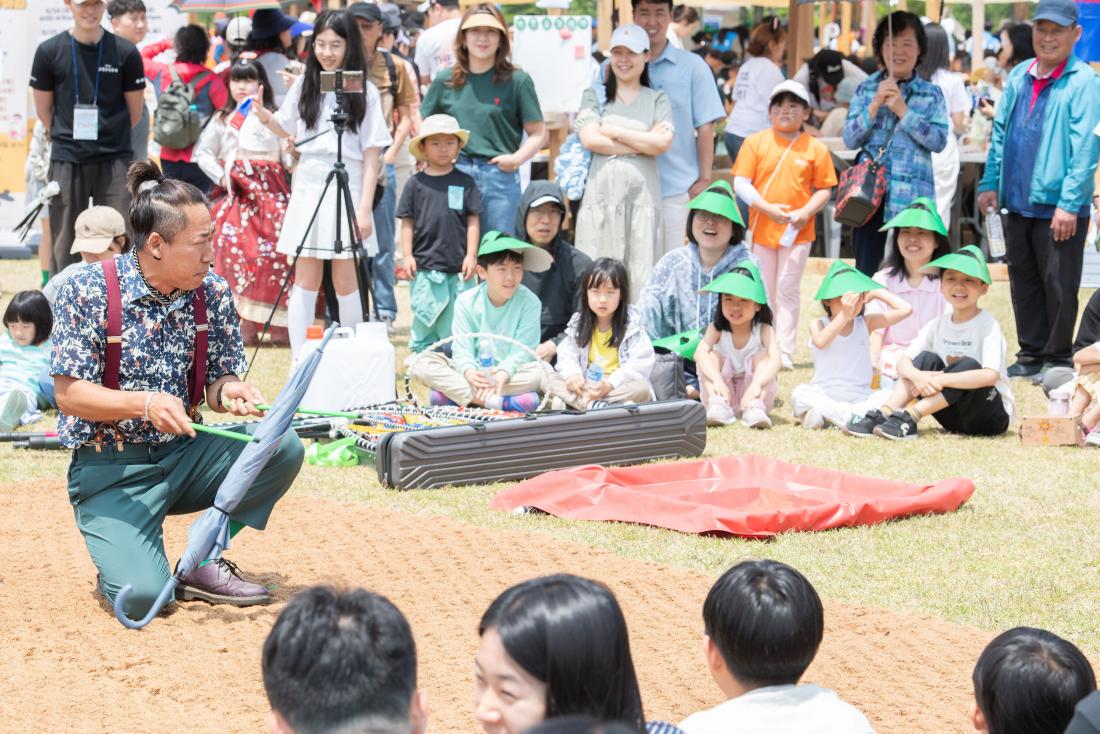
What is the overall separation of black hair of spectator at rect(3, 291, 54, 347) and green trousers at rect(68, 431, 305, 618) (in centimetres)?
309

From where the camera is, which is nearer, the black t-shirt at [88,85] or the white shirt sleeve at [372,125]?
the white shirt sleeve at [372,125]

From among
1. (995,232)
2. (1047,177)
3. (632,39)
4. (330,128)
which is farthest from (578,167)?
(1047,177)

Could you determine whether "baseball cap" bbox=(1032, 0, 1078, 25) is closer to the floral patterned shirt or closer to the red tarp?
the red tarp

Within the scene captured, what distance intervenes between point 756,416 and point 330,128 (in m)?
2.76

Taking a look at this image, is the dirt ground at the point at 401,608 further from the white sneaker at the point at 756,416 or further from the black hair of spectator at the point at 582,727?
the white sneaker at the point at 756,416

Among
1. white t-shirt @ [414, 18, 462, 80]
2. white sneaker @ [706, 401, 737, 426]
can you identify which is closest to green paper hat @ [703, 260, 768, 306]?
white sneaker @ [706, 401, 737, 426]

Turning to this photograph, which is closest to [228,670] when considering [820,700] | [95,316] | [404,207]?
[95,316]

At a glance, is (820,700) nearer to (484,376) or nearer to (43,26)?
(484,376)

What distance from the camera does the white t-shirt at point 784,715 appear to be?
8.02ft

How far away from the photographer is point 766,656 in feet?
8.31

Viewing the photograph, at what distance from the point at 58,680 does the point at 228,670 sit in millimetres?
436

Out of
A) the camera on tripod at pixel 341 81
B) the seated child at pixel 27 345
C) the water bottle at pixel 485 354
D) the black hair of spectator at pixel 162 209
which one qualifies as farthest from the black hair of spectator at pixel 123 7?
the black hair of spectator at pixel 162 209

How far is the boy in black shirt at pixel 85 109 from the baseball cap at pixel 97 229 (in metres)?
1.06

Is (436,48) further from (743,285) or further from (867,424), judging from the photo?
(867,424)
